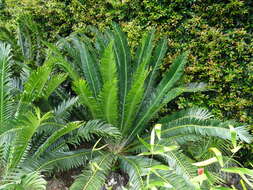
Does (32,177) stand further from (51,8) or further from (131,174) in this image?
(51,8)

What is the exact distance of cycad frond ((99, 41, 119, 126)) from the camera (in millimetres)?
2105

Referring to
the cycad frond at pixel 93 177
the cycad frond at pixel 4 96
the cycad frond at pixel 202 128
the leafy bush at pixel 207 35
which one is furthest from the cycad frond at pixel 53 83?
the leafy bush at pixel 207 35

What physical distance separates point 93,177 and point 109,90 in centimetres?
69

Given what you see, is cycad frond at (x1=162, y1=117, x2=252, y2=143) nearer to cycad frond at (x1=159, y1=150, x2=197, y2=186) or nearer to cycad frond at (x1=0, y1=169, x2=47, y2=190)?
cycad frond at (x1=159, y1=150, x2=197, y2=186)

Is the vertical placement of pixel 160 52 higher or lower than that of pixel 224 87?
higher

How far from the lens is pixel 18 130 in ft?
6.14

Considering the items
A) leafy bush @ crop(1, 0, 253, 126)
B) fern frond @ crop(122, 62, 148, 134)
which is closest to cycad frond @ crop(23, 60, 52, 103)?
fern frond @ crop(122, 62, 148, 134)

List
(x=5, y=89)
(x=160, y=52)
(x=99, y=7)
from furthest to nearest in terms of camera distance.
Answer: (x=99, y=7), (x=160, y=52), (x=5, y=89)

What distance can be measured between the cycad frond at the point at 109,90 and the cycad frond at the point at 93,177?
37cm

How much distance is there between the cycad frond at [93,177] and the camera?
1.94 m

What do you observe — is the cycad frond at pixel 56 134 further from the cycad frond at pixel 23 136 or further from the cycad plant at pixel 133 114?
the cycad plant at pixel 133 114

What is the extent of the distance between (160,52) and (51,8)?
6.35ft

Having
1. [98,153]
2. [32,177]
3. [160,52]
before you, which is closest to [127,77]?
[160,52]

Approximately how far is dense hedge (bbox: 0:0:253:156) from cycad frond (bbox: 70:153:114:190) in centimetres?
102
